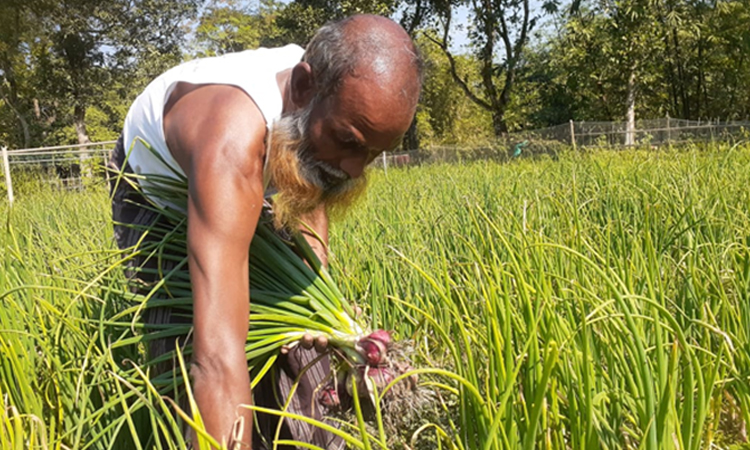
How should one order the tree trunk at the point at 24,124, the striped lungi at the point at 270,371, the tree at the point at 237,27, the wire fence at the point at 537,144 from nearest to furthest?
the striped lungi at the point at 270,371 < the wire fence at the point at 537,144 < the tree trunk at the point at 24,124 < the tree at the point at 237,27

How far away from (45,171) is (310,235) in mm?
11558

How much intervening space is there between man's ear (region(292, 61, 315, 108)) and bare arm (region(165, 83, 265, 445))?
→ 15 cm

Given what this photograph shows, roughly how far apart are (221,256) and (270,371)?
59 cm

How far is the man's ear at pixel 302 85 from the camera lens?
1.12 metres

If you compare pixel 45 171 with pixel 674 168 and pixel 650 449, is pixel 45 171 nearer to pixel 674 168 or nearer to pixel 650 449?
pixel 674 168

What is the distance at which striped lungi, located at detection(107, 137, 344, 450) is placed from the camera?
3.90 ft

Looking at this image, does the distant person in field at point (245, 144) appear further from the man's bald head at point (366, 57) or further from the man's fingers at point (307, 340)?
the man's fingers at point (307, 340)

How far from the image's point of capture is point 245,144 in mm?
998

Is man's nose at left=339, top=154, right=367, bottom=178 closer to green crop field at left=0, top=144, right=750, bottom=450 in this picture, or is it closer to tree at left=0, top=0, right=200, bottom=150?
green crop field at left=0, top=144, right=750, bottom=450

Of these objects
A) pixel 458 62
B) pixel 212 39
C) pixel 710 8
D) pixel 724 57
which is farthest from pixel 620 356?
pixel 458 62

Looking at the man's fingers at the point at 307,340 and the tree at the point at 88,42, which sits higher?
the tree at the point at 88,42

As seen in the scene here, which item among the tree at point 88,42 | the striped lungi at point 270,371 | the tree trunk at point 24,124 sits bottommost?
the striped lungi at point 270,371

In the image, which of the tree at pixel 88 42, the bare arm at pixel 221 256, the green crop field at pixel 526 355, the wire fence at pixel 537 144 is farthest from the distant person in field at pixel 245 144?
the tree at pixel 88 42

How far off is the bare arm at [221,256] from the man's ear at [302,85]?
0.15 m
